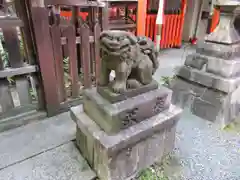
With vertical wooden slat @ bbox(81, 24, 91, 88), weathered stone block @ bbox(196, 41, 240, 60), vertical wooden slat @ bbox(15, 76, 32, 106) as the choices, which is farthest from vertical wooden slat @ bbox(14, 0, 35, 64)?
weathered stone block @ bbox(196, 41, 240, 60)

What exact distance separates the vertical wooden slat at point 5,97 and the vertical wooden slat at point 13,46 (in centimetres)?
20

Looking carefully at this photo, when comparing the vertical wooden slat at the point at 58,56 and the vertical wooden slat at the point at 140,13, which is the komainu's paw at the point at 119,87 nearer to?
the vertical wooden slat at the point at 58,56

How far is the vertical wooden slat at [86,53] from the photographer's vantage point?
2.11m

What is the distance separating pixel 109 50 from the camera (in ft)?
3.79

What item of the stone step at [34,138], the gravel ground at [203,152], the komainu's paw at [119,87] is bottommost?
the gravel ground at [203,152]

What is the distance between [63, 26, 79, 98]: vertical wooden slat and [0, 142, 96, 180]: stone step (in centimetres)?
80

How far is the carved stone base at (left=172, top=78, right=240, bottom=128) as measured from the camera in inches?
83.5

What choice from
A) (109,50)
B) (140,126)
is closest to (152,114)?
(140,126)

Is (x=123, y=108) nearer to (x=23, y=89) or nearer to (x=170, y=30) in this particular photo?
(x=23, y=89)

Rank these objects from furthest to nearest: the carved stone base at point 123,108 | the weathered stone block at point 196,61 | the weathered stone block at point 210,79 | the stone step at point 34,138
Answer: the weathered stone block at point 196,61 → the weathered stone block at point 210,79 → the stone step at point 34,138 → the carved stone base at point 123,108

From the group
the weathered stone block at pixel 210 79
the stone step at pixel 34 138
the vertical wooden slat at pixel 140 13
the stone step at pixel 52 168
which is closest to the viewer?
the stone step at pixel 52 168

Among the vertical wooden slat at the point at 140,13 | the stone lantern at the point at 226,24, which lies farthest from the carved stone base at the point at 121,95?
the vertical wooden slat at the point at 140,13

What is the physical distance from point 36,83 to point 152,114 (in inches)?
50.9

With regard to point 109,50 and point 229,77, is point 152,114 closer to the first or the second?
point 109,50
